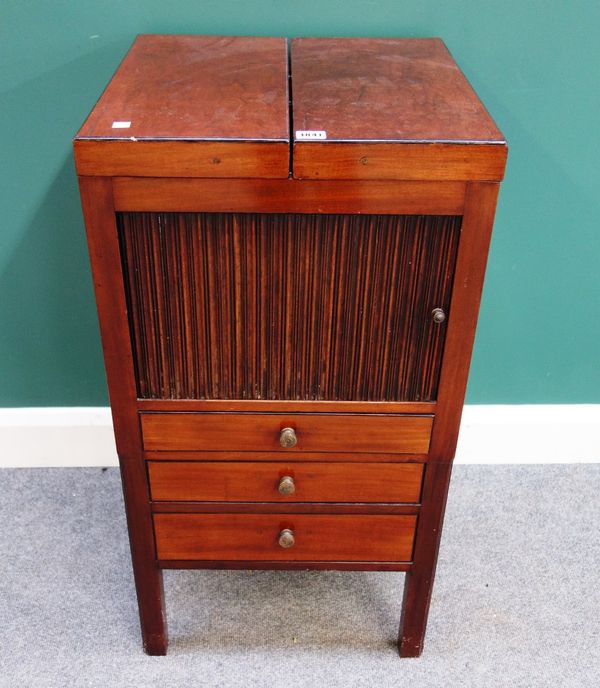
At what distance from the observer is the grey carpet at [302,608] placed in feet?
3.76

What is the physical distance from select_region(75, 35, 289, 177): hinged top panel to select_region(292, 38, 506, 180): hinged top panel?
0.09ft

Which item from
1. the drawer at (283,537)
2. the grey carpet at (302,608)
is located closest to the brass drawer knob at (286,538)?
the drawer at (283,537)

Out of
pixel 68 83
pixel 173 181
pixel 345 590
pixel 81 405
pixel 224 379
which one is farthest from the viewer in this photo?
pixel 81 405

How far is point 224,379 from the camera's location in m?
0.92

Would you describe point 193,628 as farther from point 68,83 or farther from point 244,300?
point 68,83

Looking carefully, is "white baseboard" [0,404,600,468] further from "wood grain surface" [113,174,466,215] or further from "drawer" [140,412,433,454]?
"wood grain surface" [113,174,466,215]

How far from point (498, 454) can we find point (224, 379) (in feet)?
2.61

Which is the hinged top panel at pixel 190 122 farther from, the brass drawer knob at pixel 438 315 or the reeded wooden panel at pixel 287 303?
the brass drawer knob at pixel 438 315

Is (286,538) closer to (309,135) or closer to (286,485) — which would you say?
(286,485)

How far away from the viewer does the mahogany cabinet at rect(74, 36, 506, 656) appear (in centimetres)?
77

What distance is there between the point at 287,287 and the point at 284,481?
278mm

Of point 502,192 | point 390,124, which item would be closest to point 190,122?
point 390,124

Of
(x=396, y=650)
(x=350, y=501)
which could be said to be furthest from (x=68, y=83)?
(x=396, y=650)

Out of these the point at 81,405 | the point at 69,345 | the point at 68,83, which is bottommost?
the point at 81,405
